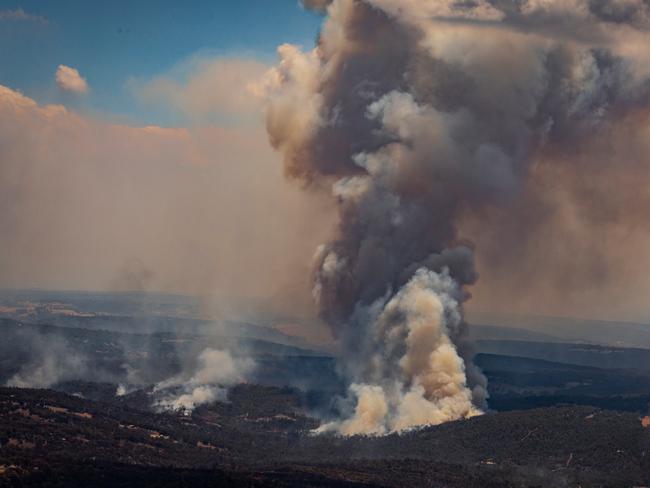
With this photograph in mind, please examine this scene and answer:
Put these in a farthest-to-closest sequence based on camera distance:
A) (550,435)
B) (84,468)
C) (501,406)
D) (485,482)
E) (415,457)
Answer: (501,406), (550,435), (415,457), (485,482), (84,468)

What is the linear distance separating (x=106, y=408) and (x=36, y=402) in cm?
1715

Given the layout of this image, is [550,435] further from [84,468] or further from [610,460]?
[84,468]

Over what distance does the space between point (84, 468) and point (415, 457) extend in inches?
1764

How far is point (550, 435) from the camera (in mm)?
147000

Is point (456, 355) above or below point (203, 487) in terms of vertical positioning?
above

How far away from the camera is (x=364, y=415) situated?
156500mm

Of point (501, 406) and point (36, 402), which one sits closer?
point (36, 402)

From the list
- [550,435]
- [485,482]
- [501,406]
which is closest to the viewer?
[485,482]

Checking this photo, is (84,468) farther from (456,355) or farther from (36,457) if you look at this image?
(456,355)

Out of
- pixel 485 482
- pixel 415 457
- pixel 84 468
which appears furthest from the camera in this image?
pixel 415 457

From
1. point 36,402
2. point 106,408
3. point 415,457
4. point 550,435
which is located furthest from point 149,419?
point 550,435

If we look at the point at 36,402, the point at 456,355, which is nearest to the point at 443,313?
the point at 456,355

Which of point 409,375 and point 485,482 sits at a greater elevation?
point 409,375

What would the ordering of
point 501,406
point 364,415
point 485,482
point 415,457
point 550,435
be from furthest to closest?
point 501,406, point 364,415, point 550,435, point 415,457, point 485,482
